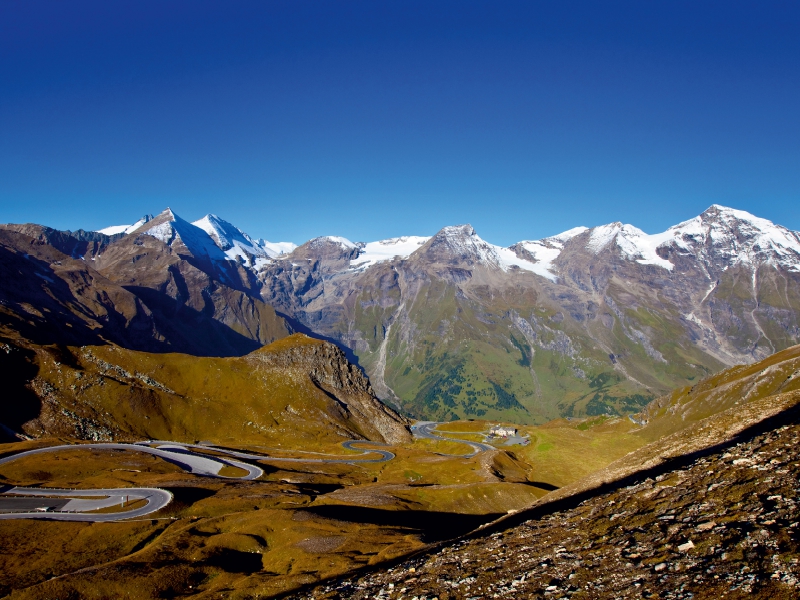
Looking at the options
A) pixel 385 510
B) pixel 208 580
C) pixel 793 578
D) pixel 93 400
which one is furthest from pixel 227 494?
pixel 93 400

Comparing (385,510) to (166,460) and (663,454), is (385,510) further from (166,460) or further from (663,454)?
(166,460)

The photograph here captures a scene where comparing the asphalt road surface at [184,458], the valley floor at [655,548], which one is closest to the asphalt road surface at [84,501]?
the asphalt road surface at [184,458]

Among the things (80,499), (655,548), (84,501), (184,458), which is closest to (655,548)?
(655,548)

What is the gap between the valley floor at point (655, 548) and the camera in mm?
19719

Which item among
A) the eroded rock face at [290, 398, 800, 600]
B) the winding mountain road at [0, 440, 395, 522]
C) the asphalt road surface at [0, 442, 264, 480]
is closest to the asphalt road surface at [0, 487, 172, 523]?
the winding mountain road at [0, 440, 395, 522]

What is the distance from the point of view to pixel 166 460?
14075 centimetres

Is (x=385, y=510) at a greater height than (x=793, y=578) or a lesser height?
lesser

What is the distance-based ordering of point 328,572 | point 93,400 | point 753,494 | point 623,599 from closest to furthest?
1. point 623,599
2. point 753,494
3. point 328,572
4. point 93,400

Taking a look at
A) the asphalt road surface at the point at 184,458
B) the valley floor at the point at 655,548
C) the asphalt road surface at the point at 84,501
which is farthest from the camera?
the asphalt road surface at the point at 184,458

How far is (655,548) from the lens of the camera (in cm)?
2427

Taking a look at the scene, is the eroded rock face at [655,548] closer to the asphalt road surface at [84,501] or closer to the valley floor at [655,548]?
the valley floor at [655,548]

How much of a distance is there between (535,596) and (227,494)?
96584 millimetres

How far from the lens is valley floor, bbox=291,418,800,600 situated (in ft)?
64.7

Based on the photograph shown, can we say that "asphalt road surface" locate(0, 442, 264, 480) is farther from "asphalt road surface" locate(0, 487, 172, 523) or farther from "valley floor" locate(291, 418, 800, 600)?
"valley floor" locate(291, 418, 800, 600)
